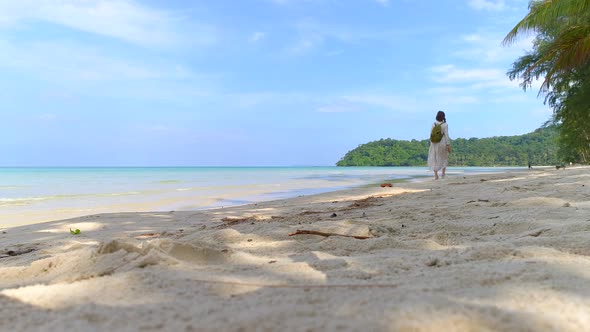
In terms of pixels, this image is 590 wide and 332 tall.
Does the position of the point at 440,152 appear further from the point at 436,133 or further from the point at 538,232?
the point at 538,232

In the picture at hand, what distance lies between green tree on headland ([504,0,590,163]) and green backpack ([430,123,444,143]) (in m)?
3.65

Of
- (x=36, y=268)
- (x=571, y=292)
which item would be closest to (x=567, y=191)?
(x=571, y=292)

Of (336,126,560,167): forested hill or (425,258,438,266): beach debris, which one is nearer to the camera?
(425,258,438,266): beach debris

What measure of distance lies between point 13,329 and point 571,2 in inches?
430

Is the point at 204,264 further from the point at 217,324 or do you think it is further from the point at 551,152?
the point at 551,152

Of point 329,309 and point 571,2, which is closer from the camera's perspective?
point 329,309

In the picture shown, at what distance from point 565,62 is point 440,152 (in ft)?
14.8

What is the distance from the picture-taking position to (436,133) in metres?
8.78

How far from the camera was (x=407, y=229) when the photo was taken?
8.52ft

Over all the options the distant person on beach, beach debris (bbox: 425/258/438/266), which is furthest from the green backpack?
beach debris (bbox: 425/258/438/266)

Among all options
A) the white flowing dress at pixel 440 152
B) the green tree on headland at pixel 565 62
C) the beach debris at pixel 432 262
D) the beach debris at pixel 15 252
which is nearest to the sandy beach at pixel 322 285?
the beach debris at pixel 432 262

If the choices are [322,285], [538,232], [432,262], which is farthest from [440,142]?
[322,285]

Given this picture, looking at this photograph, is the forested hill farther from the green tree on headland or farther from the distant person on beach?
the distant person on beach

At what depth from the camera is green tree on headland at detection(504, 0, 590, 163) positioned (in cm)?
917
